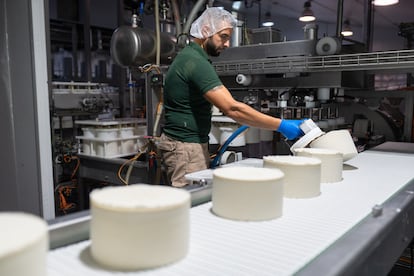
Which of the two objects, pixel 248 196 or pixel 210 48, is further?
pixel 210 48

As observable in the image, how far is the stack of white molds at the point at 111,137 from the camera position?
280cm

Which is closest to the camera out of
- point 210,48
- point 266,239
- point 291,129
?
point 266,239

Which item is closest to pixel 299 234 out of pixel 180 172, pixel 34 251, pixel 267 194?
pixel 267 194

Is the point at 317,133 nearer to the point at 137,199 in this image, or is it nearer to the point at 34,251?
the point at 137,199

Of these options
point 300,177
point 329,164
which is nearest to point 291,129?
point 329,164

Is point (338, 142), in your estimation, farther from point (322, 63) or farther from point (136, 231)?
point (136, 231)

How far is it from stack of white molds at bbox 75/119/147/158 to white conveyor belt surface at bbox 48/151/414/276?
192cm

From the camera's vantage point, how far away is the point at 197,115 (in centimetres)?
191

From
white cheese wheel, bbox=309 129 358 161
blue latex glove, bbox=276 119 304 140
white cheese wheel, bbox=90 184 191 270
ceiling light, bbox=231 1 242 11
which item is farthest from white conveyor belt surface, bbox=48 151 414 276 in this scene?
ceiling light, bbox=231 1 242 11

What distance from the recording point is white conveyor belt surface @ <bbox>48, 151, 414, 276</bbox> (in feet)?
2.11

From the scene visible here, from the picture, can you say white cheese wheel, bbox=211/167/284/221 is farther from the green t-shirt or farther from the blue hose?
the blue hose

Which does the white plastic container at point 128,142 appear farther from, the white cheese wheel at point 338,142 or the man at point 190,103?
the white cheese wheel at point 338,142

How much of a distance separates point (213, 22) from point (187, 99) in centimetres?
42

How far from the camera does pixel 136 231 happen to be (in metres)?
0.62
